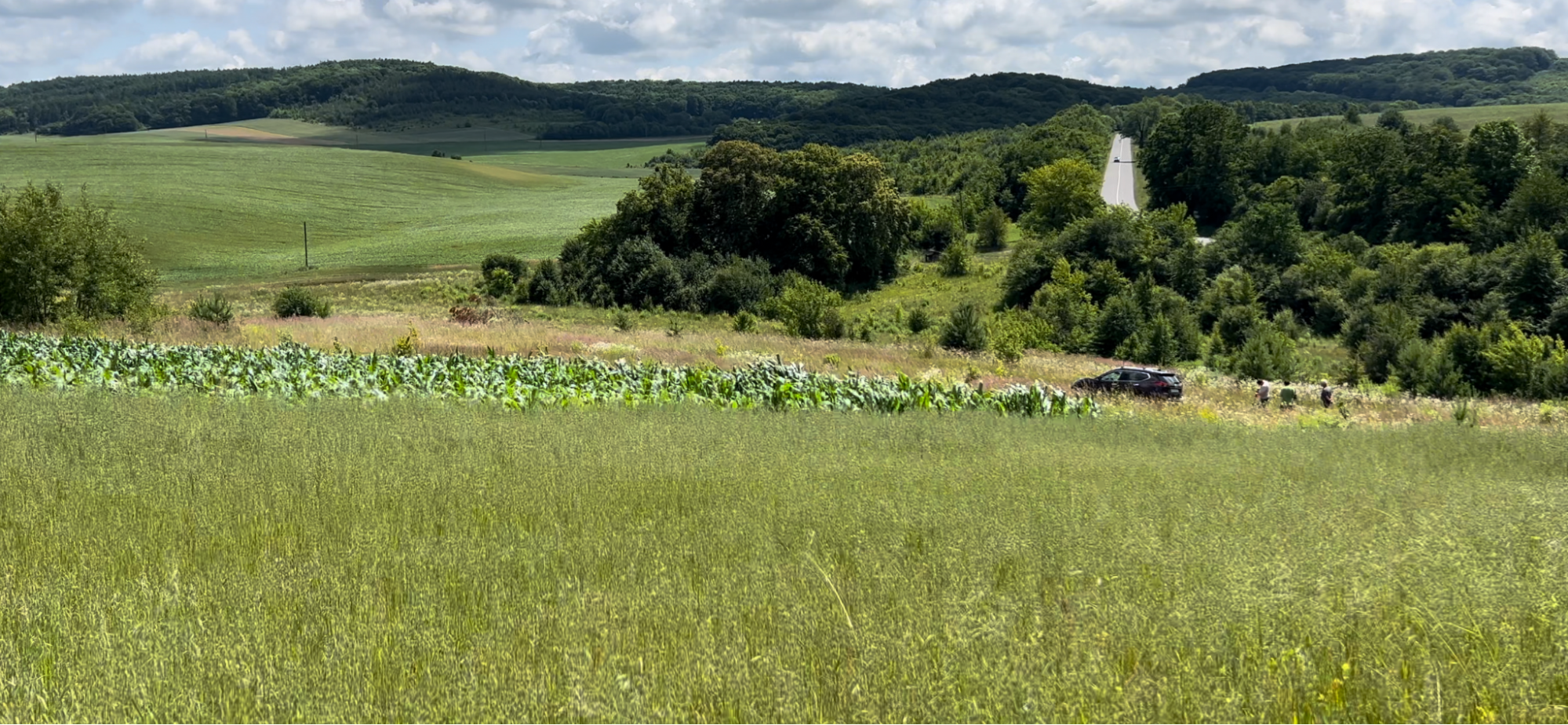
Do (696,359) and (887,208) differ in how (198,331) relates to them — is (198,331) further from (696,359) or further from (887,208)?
(887,208)

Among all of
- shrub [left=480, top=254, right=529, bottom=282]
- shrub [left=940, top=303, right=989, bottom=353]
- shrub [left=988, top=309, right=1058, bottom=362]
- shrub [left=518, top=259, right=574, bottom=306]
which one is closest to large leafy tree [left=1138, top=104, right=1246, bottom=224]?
shrub [left=988, top=309, right=1058, bottom=362]

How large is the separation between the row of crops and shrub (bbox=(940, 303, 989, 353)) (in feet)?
70.9

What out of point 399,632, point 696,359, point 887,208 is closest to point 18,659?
point 399,632

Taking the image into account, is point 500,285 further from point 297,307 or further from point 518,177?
point 518,177

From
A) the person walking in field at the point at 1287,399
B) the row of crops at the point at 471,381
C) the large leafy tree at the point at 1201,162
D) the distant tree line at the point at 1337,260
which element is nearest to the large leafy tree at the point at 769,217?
the distant tree line at the point at 1337,260

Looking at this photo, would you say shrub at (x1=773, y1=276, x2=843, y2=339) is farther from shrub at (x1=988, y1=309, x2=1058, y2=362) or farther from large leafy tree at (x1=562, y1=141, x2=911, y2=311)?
large leafy tree at (x1=562, y1=141, x2=911, y2=311)

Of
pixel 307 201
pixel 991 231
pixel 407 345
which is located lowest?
pixel 407 345

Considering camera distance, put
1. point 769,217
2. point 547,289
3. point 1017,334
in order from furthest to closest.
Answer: point 769,217
point 547,289
point 1017,334

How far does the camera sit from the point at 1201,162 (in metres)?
104

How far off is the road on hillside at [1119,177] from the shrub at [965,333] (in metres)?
49.5

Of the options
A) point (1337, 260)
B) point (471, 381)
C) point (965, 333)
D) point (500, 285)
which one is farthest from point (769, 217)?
point (471, 381)

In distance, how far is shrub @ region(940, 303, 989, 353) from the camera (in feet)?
144

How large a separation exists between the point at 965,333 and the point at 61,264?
31.8m

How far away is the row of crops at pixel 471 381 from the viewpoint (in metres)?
16.5
